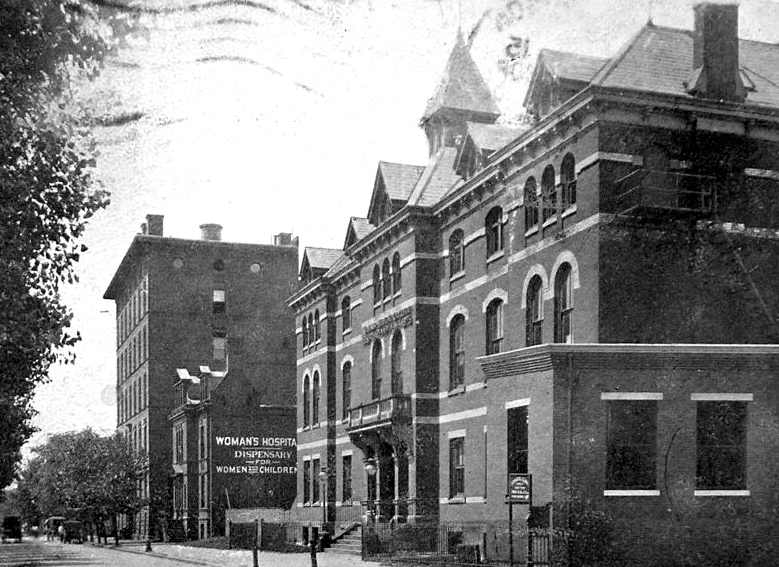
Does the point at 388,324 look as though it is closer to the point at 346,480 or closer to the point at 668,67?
the point at 346,480

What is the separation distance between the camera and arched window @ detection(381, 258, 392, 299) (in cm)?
3850

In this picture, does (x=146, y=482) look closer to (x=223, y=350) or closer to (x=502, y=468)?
(x=223, y=350)

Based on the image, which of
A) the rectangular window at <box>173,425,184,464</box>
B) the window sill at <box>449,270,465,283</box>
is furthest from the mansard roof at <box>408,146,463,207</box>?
the rectangular window at <box>173,425,184,464</box>

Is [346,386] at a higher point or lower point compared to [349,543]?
higher

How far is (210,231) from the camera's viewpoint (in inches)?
2963

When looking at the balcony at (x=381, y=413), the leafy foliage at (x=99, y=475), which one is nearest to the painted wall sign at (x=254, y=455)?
the leafy foliage at (x=99, y=475)

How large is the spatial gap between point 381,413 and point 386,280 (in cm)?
490

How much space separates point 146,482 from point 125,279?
18.1 m

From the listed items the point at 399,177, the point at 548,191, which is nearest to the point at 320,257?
the point at 399,177

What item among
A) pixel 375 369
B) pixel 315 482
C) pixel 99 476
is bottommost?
pixel 99 476

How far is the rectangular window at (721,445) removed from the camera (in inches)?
957

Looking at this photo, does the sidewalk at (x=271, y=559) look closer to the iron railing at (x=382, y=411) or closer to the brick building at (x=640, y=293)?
Answer: the brick building at (x=640, y=293)

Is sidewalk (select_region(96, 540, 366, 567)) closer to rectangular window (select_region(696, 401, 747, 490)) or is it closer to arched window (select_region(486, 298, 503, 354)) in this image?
arched window (select_region(486, 298, 503, 354))

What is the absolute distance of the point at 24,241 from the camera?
65.5 feet
